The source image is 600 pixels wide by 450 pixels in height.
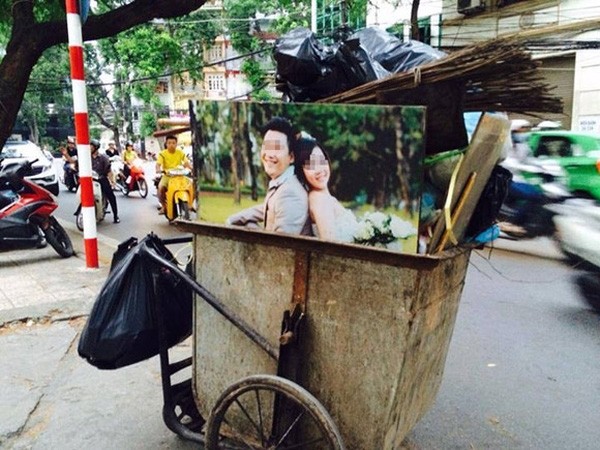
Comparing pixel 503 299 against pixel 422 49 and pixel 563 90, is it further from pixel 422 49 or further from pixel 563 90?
pixel 563 90

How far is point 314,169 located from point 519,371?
7.58 feet

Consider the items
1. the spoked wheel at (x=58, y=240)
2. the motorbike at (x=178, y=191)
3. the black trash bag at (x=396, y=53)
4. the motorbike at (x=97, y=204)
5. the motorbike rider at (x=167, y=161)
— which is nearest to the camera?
the black trash bag at (x=396, y=53)

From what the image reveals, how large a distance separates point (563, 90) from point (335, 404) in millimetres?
13628

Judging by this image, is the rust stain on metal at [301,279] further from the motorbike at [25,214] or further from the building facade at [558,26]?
the building facade at [558,26]

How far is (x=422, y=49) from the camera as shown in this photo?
2.20 meters

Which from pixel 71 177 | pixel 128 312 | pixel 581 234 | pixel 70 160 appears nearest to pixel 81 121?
pixel 128 312

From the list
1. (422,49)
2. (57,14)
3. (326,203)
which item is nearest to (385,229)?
(326,203)

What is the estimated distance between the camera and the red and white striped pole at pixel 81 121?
4996mm

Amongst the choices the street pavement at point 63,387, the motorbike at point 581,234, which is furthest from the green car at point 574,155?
the street pavement at point 63,387

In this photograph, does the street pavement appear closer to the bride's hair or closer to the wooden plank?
the bride's hair

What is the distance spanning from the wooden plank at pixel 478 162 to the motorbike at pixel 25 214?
5475mm

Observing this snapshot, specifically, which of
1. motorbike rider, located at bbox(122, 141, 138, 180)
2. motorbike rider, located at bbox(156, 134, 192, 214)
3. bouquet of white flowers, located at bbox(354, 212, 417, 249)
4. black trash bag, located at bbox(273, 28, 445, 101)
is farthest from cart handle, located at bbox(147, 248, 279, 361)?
motorbike rider, located at bbox(122, 141, 138, 180)

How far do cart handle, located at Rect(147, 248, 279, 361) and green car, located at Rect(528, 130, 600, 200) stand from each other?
217 inches

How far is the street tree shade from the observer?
649 cm
